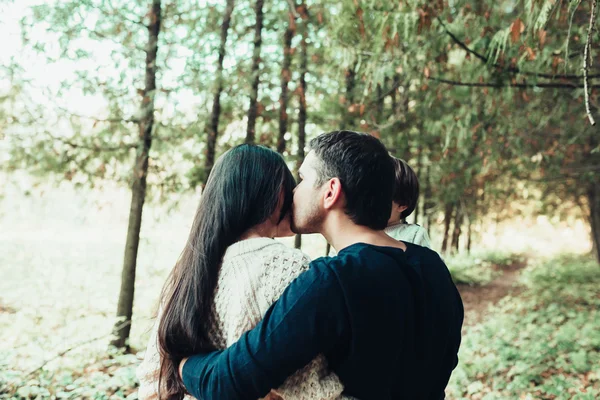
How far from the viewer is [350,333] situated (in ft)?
4.82

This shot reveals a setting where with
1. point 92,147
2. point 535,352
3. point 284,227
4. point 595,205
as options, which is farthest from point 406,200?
point 595,205

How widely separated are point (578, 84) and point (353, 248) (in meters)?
3.94

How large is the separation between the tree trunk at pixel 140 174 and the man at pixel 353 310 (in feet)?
14.5

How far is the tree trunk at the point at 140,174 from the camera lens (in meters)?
5.78

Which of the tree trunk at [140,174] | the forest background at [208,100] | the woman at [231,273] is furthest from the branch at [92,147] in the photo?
the woman at [231,273]

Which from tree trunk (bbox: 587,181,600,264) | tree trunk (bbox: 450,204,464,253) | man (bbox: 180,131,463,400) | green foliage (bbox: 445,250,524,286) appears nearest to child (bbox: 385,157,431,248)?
man (bbox: 180,131,463,400)

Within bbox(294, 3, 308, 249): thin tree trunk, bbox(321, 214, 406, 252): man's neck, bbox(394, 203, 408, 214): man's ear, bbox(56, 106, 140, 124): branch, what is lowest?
bbox(394, 203, 408, 214): man's ear

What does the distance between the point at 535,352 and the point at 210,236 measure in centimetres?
639

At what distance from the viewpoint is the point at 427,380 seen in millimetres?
1703

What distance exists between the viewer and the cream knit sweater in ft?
5.08

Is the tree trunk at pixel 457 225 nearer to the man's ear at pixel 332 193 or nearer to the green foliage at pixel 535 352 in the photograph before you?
the green foliage at pixel 535 352

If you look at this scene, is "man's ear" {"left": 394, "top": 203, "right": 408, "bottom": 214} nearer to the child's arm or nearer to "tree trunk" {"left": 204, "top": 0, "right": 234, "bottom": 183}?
the child's arm

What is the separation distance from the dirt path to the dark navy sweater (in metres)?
9.35

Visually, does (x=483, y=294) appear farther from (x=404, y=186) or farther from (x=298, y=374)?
(x=298, y=374)
